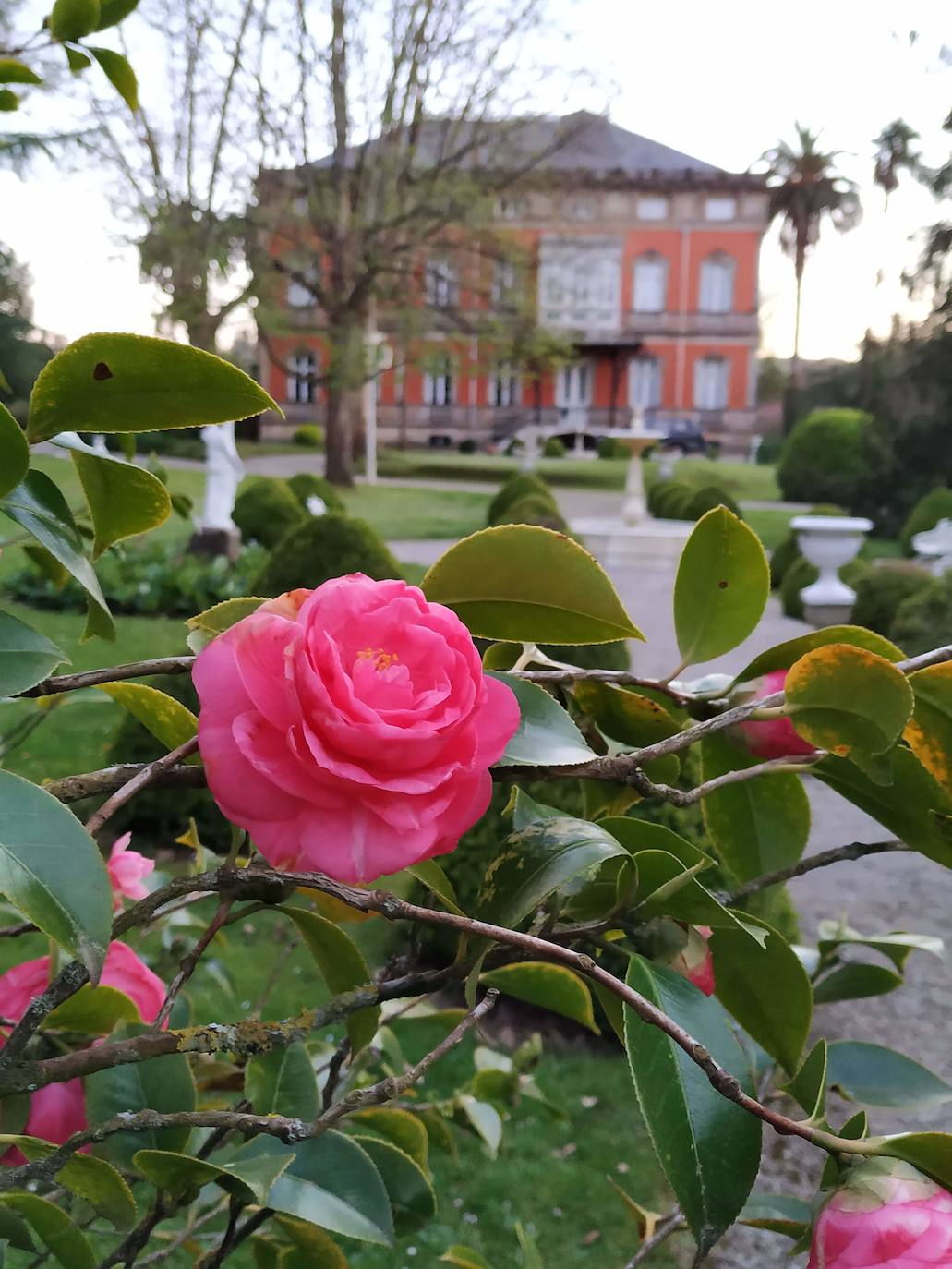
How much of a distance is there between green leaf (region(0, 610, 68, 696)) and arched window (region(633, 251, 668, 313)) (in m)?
26.1

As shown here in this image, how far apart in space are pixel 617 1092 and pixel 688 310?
2471 cm

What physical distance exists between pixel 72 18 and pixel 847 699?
537mm

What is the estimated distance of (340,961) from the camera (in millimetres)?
427

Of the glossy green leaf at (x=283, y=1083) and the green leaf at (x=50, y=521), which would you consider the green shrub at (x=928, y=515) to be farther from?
the green leaf at (x=50, y=521)

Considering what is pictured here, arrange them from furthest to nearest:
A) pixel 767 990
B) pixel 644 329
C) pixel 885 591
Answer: pixel 644 329
pixel 885 591
pixel 767 990

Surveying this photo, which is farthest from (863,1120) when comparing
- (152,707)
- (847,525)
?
(847,525)

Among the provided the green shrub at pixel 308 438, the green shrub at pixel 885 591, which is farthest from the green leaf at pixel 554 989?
the green shrub at pixel 308 438

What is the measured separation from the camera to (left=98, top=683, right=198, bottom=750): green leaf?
0.41m

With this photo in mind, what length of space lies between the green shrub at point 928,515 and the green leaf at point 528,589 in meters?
10.0

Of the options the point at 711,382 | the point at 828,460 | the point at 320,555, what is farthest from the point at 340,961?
the point at 711,382

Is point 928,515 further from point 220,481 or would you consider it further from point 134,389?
point 134,389

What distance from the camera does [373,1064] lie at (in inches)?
85.6

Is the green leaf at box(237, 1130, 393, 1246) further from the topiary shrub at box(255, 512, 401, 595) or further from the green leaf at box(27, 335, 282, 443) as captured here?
the topiary shrub at box(255, 512, 401, 595)

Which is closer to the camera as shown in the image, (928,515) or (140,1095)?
(140,1095)
